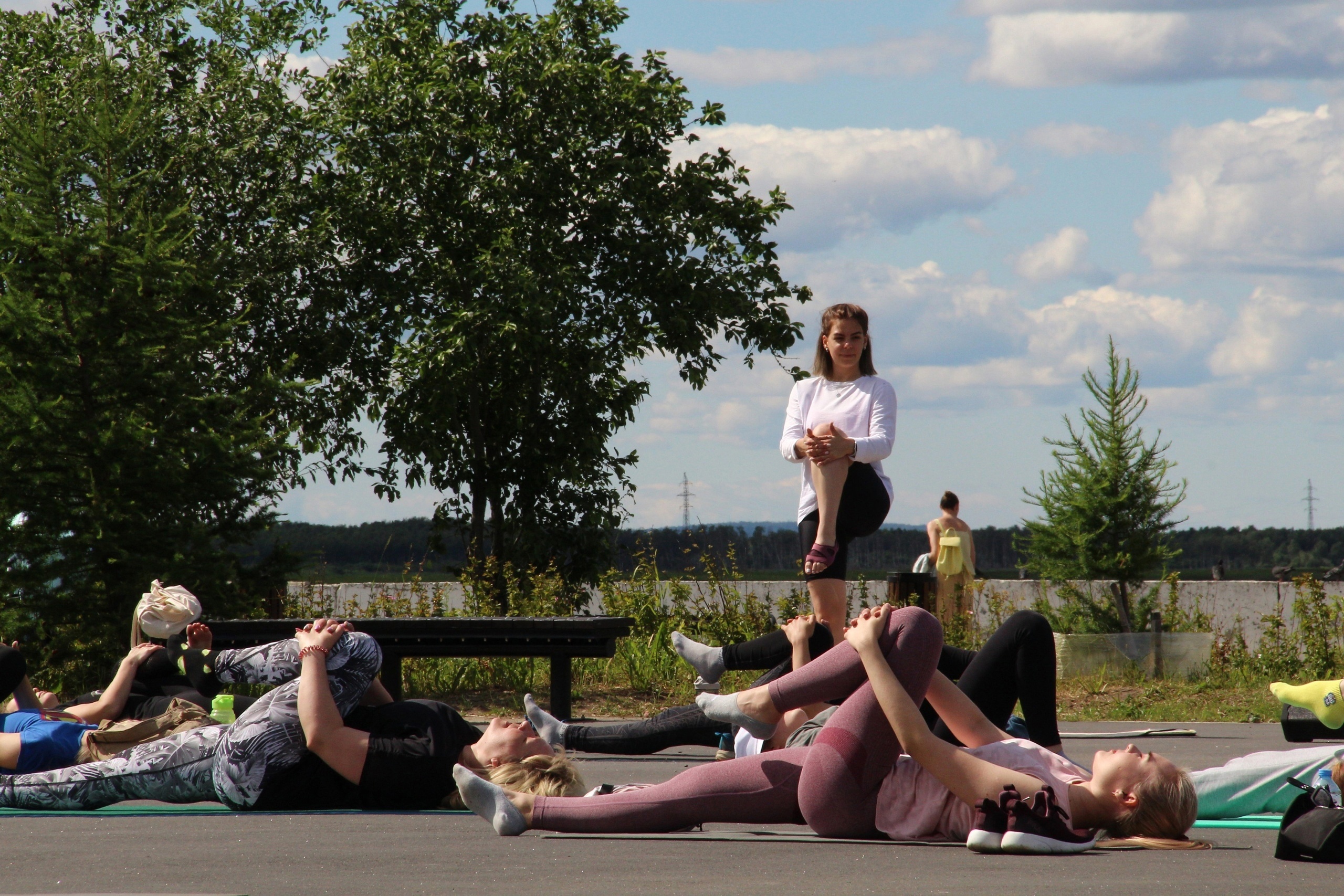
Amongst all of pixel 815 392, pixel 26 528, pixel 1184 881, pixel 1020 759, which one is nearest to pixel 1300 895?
pixel 1184 881

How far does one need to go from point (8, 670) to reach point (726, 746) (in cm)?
310

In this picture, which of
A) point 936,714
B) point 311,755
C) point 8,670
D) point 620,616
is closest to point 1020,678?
point 936,714

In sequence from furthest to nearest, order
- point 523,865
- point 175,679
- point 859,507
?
point 859,507 < point 175,679 < point 523,865

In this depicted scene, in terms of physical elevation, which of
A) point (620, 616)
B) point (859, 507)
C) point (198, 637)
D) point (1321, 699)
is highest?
point (859, 507)

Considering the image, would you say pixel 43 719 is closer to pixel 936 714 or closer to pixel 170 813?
pixel 170 813

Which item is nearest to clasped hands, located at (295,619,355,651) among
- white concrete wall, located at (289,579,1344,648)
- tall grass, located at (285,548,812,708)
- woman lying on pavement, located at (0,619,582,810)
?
woman lying on pavement, located at (0,619,582,810)

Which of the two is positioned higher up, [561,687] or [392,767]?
[392,767]

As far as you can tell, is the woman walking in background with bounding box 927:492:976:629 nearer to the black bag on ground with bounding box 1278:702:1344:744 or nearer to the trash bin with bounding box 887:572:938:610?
the trash bin with bounding box 887:572:938:610

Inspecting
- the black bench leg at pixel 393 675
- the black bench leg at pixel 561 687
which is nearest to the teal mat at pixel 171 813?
the black bench leg at pixel 393 675

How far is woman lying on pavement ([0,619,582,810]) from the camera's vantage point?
5289 millimetres

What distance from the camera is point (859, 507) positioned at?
23.9 feet

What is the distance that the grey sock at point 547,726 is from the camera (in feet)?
20.5

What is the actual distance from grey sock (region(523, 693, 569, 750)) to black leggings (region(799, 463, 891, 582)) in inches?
61.5

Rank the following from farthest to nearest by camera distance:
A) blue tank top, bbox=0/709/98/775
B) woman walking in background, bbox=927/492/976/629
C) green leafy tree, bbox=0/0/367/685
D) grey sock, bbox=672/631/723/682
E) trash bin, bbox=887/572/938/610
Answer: woman walking in background, bbox=927/492/976/629 < trash bin, bbox=887/572/938/610 < green leafy tree, bbox=0/0/367/685 < grey sock, bbox=672/631/723/682 < blue tank top, bbox=0/709/98/775
